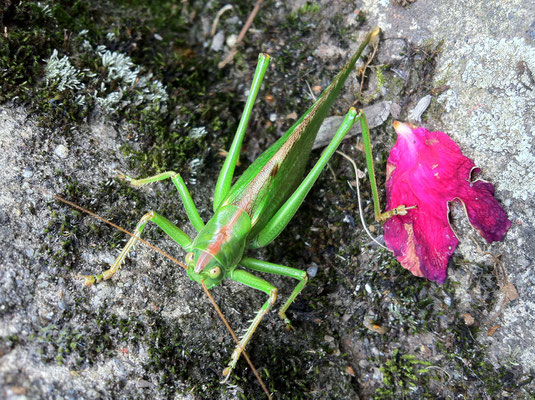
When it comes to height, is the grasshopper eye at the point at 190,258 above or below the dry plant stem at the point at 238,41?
below

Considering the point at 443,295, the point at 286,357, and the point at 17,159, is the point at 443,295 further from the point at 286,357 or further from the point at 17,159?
the point at 17,159

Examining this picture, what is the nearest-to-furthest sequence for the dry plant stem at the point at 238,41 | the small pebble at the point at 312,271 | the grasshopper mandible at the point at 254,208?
the grasshopper mandible at the point at 254,208
the small pebble at the point at 312,271
the dry plant stem at the point at 238,41

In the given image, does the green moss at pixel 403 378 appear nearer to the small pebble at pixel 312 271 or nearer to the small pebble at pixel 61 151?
the small pebble at pixel 312 271

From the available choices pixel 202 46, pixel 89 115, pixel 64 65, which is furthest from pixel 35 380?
pixel 202 46

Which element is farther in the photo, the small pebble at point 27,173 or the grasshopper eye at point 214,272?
the small pebble at point 27,173

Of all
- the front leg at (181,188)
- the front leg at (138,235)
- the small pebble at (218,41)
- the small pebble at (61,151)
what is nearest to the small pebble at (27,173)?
the small pebble at (61,151)

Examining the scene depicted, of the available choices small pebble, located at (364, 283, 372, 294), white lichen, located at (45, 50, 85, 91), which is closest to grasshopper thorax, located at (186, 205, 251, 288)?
small pebble, located at (364, 283, 372, 294)
